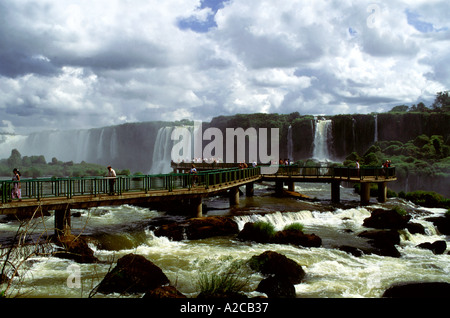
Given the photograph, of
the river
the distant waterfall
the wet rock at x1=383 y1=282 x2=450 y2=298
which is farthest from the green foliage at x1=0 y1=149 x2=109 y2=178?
the wet rock at x1=383 y1=282 x2=450 y2=298

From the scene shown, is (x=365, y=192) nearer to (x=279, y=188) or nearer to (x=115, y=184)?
(x=279, y=188)

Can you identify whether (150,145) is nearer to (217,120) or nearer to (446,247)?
(217,120)

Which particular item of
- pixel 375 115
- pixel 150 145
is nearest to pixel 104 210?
pixel 375 115

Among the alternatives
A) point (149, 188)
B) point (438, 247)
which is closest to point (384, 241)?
point (438, 247)

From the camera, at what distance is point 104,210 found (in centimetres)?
2402

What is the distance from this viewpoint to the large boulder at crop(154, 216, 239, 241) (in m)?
17.1

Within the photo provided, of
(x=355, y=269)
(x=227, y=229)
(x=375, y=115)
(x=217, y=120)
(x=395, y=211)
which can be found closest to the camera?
(x=355, y=269)

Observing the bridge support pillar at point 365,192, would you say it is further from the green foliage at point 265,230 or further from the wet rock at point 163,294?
the wet rock at point 163,294

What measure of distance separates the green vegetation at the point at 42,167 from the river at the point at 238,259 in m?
57.3

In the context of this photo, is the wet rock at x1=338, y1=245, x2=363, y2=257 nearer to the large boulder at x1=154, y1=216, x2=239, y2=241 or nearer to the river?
the river

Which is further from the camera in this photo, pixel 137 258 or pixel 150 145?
pixel 150 145

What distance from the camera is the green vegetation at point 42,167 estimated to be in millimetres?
78938

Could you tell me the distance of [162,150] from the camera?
246 ft
